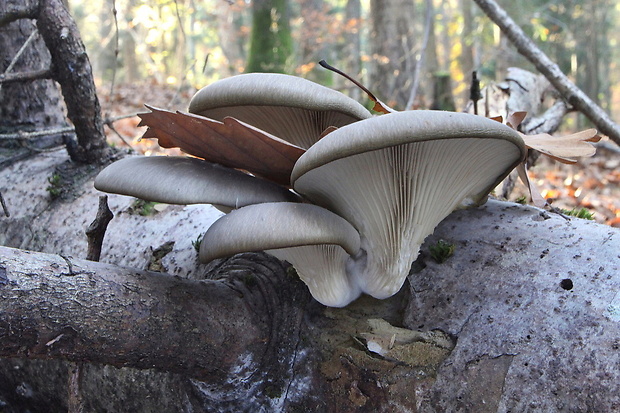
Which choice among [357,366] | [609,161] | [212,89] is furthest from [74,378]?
[609,161]

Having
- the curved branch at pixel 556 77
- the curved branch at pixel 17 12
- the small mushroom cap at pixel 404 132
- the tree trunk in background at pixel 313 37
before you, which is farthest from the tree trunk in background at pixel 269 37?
the small mushroom cap at pixel 404 132

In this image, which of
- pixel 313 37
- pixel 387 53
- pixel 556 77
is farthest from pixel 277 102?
pixel 313 37

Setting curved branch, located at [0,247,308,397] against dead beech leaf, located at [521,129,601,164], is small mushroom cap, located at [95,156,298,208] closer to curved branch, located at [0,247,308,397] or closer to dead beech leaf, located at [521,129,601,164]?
curved branch, located at [0,247,308,397]

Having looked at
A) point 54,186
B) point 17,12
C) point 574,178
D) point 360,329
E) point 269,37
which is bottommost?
point 574,178

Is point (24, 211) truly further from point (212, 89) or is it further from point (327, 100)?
point (327, 100)

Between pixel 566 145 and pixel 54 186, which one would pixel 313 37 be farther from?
pixel 566 145

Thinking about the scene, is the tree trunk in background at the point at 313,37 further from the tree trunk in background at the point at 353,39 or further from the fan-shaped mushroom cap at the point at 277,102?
the fan-shaped mushroom cap at the point at 277,102

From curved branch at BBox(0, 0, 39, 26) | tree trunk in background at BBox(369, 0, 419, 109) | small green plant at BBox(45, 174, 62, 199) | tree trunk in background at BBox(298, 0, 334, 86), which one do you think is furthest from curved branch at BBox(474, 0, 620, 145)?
tree trunk in background at BBox(298, 0, 334, 86)
